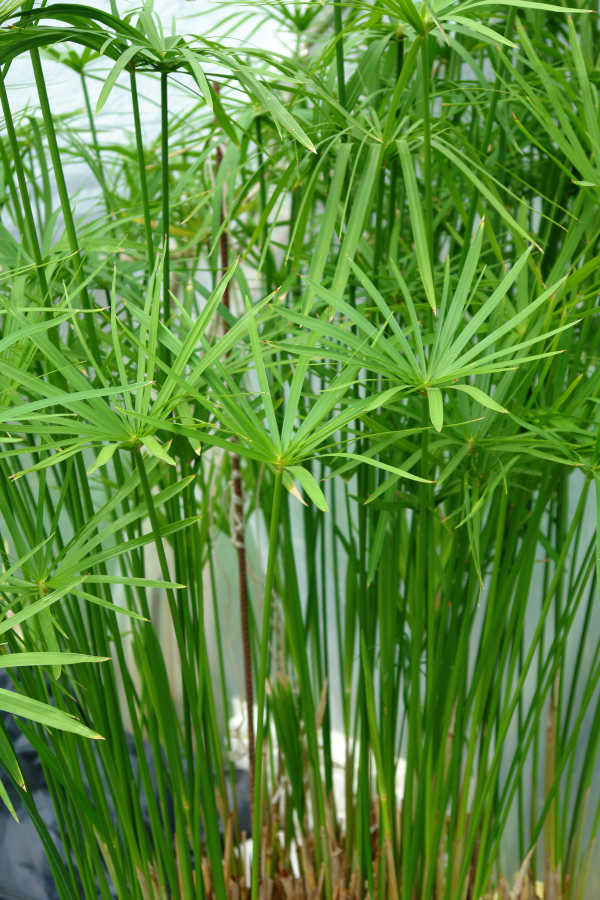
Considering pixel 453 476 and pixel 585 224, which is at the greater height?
pixel 585 224

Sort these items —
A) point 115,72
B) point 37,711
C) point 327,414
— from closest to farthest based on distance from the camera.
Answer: point 37,711 → point 115,72 → point 327,414

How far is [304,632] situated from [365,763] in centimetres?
18

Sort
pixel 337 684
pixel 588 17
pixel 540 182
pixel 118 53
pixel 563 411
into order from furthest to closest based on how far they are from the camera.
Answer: pixel 337 684, pixel 540 182, pixel 588 17, pixel 563 411, pixel 118 53

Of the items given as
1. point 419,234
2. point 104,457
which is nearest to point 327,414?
point 419,234

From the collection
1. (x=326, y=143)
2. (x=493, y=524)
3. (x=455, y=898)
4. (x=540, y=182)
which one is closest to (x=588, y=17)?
(x=540, y=182)

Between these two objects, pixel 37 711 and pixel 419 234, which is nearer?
pixel 37 711

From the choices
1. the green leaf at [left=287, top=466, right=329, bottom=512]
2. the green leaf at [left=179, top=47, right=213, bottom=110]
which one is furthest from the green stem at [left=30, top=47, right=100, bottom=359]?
the green leaf at [left=287, top=466, right=329, bottom=512]

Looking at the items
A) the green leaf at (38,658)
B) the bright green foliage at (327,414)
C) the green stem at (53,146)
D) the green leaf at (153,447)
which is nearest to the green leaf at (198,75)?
the bright green foliage at (327,414)

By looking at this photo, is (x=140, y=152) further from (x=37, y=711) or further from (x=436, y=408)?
(x=37, y=711)

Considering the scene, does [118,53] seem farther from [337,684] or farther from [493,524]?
[337,684]

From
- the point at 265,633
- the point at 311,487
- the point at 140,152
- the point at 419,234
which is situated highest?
the point at 140,152

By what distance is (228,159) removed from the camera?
0.95 meters

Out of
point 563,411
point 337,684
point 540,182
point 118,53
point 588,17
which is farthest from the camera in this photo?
point 337,684

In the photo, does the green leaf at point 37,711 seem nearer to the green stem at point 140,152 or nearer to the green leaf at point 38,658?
the green leaf at point 38,658
